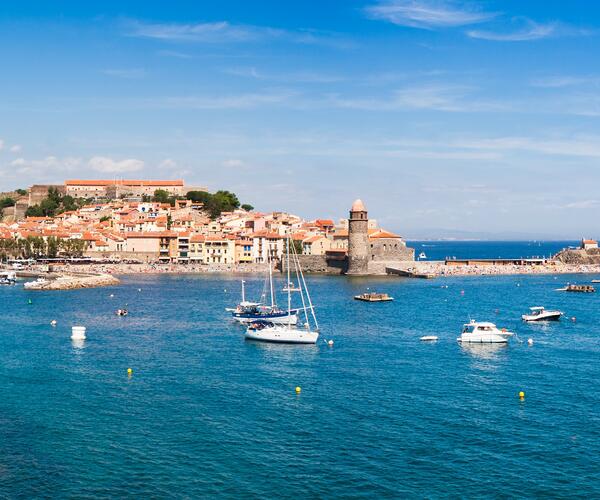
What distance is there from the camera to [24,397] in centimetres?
2395

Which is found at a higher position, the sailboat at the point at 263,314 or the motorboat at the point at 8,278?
the motorboat at the point at 8,278

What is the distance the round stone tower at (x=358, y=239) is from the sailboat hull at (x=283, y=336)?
45.7 m

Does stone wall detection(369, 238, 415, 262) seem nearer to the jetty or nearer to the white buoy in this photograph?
the jetty

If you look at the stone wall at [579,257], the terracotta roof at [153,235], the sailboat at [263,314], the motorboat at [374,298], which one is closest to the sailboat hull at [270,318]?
the sailboat at [263,314]

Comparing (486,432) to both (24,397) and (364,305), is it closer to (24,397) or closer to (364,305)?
(24,397)

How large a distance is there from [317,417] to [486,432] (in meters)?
5.00

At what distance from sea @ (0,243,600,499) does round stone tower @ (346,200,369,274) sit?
38.4m

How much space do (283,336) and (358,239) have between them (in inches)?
1844

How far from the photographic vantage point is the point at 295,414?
73.2ft

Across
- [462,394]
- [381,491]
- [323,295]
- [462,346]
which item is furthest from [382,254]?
[381,491]

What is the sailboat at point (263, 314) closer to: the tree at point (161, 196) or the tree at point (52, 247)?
the tree at point (52, 247)

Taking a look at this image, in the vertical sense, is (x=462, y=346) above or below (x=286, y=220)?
below

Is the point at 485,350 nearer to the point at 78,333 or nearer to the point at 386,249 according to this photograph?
the point at 78,333

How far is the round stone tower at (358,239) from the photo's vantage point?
265ft
